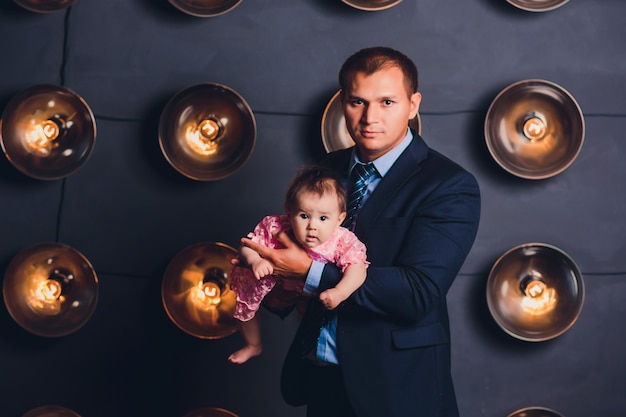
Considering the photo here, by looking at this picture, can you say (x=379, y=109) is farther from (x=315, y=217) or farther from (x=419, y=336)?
(x=419, y=336)

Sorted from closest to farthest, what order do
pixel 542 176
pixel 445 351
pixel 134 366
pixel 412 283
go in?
pixel 412 283
pixel 445 351
pixel 542 176
pixel 134 366

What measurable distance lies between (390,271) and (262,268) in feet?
0.99

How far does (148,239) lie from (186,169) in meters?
0.35

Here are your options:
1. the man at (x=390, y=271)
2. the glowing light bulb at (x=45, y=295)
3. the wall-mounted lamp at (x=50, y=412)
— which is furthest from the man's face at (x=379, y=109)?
the wall-mounted lamp at (x=50, y=412)

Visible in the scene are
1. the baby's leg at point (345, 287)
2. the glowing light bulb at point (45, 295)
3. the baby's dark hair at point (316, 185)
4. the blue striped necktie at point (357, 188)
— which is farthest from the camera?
the glowing light bulb at point (45, 295)

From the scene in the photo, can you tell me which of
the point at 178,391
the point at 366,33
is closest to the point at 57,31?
the point at 366,33

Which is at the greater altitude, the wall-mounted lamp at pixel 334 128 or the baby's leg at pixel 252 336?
the wall-mounted lamp at pixel 334 128

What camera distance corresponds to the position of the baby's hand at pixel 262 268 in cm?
176

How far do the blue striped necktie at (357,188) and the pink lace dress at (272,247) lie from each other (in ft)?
0.25

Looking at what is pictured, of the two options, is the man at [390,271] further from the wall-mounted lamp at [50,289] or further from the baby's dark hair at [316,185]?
the wall-mounted lamp at [50,289]

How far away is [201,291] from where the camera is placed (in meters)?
2.97

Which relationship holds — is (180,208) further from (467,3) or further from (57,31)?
(467,3)

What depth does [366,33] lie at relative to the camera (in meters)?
2.98

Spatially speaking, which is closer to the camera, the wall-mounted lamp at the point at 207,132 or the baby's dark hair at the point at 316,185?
the baby's dark hair at the point at 316,185
